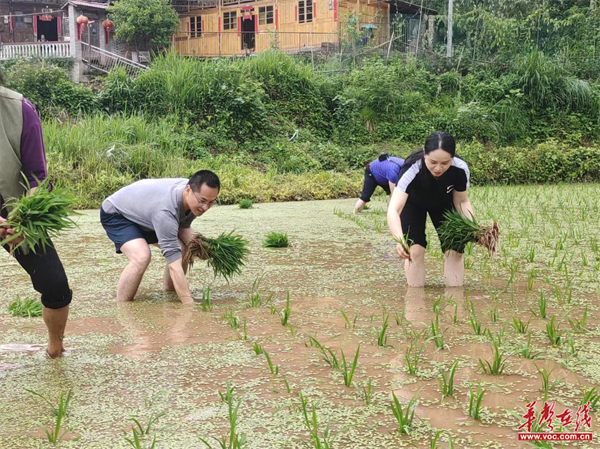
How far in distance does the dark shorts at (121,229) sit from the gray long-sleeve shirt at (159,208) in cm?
4

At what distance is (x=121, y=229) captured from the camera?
13.7ft

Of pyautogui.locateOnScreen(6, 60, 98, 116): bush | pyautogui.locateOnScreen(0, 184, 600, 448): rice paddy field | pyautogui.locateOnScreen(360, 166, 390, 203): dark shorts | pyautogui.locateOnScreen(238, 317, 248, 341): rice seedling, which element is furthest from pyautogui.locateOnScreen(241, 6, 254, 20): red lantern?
pyautogui.locateOnScreen(238, 317, 248, 341): rice seedling

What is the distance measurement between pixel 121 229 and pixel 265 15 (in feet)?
69.5

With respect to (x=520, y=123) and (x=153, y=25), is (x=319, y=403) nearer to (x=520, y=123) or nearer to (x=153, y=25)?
(x=520, y=123)

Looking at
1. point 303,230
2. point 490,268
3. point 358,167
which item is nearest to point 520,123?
point 358,167

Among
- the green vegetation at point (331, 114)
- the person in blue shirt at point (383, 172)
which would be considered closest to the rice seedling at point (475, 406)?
the person in blue shirt at point (383, 172)

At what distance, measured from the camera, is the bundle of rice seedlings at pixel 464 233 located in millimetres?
4168

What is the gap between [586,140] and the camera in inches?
661

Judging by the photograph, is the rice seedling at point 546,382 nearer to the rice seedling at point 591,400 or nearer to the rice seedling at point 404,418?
the rice seedling at point 591,400

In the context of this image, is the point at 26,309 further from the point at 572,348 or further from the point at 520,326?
the point at 572,348

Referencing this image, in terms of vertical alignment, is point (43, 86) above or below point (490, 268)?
above

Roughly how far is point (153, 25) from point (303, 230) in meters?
17.3

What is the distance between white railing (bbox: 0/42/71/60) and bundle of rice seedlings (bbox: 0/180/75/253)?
→ 64.2ft

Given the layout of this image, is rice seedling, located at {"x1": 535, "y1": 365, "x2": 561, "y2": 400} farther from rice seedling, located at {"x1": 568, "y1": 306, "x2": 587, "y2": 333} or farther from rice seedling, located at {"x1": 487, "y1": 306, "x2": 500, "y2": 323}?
rice seedling, located at {"x1": 487, "y1": 306, "x2": 500, "y2": 323}
